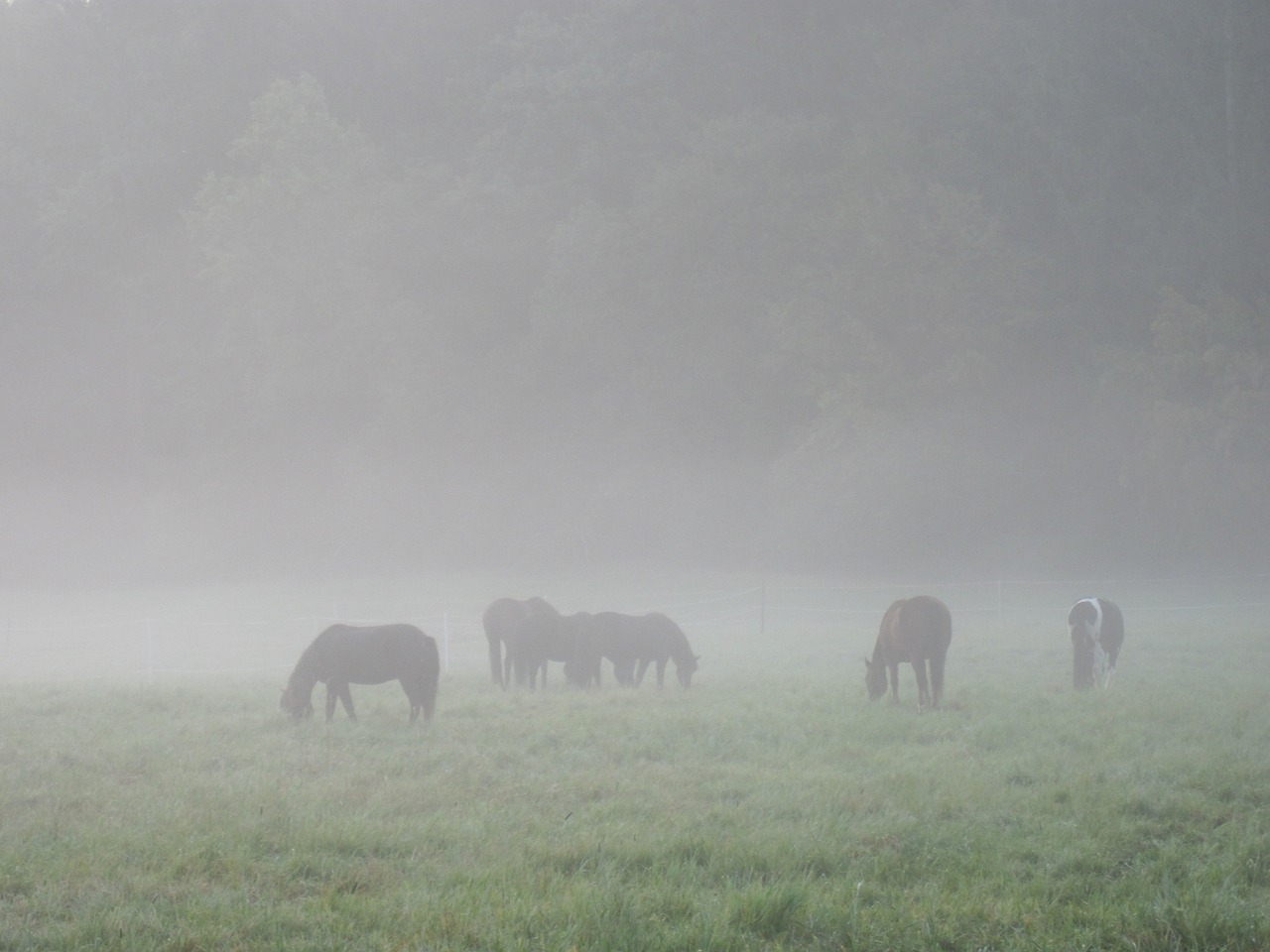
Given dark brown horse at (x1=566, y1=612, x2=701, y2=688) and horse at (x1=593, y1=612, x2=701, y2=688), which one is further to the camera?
horse at (x1=593, y1=612, x2=701, y2=688)

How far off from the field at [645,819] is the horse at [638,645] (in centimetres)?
98

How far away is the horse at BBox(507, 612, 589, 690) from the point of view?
51.3ft

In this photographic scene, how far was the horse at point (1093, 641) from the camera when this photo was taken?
1466 centimetres

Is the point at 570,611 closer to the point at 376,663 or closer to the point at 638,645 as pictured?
the point at 638,645

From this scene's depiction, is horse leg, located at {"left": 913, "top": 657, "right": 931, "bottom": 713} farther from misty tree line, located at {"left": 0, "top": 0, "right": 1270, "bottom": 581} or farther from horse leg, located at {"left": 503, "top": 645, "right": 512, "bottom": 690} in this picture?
misty tree line, located at {"left": 0, "top": 0, "right": 1270, "bottom": 581}

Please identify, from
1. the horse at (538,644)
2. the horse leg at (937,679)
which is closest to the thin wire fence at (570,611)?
the horse at (538,644)

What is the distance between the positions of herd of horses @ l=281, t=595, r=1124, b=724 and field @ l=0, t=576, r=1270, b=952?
1.36ft

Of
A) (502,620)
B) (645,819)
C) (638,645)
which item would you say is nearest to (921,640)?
(638,645)

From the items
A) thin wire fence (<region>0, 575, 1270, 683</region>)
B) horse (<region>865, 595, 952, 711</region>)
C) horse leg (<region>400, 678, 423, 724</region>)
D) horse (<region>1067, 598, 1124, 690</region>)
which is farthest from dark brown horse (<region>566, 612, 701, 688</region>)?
horse (<region>1067, 598, 1124, 690</region>)

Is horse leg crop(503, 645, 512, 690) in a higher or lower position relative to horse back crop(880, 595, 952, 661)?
lower

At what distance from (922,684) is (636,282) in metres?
33.8

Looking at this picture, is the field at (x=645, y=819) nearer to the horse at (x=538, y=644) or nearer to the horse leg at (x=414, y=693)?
the horse leg at (x=414, y=693)

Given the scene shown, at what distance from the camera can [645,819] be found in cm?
712

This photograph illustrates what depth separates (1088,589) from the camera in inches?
1401
